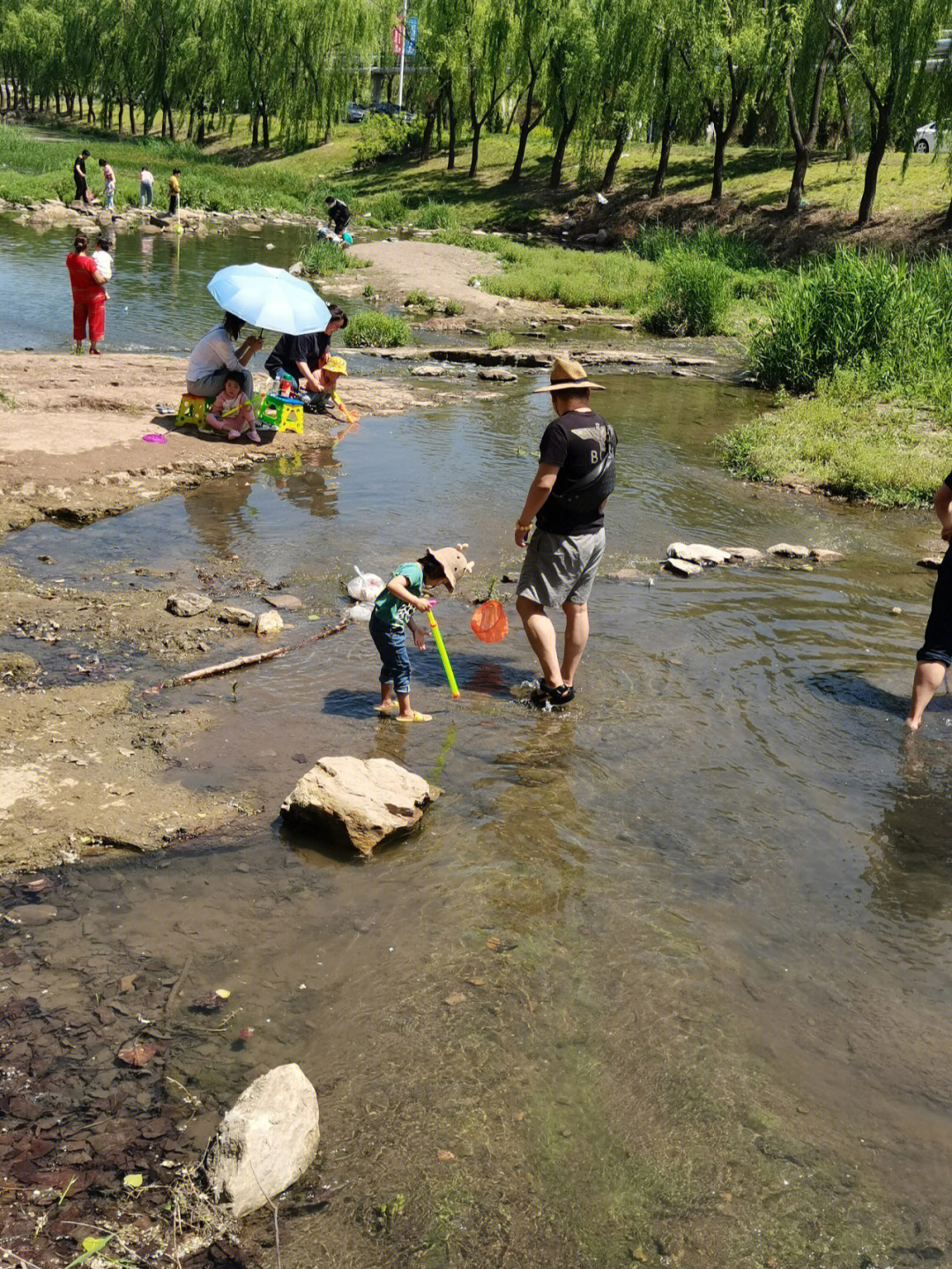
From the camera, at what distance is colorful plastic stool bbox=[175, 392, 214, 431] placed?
12.0m

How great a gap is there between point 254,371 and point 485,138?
44573 millimetres

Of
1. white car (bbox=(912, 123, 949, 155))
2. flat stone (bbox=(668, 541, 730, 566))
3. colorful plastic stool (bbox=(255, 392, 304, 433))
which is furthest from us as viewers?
white car (bbox=(912, 123, 949, 155))

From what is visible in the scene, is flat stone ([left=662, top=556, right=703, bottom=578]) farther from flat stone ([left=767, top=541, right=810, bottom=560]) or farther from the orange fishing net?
the orange fishing net

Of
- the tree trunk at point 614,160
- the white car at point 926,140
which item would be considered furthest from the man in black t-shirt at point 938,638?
the tree trunk at point 614,160

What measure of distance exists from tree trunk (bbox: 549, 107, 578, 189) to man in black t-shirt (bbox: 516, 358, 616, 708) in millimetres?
41793

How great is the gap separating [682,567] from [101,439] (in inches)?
233

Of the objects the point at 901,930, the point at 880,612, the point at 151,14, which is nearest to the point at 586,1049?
the point at 901,930

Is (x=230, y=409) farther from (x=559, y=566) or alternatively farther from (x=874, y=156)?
(x=874, y=156)

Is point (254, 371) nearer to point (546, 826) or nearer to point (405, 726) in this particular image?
point (405, 726)

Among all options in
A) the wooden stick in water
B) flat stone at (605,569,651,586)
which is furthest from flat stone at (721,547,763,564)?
the wooden stick in water

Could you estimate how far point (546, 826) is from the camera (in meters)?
5.54

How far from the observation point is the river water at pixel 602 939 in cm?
345

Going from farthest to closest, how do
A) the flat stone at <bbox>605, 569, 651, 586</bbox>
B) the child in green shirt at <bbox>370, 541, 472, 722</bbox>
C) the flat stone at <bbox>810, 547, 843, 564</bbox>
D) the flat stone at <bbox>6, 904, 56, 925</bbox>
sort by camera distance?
the flat stone at <bbox>810, 547, 843, 564</bbox>, the flat stone at <bbox>605, 569, 651, 586</bbox>, the child in green shirt at <bbox>370, 541, 472, 722</bbox>, the flat stone at <bbox>6, 904, 56, 925</bbox>

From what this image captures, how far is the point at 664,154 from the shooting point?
132 ft
